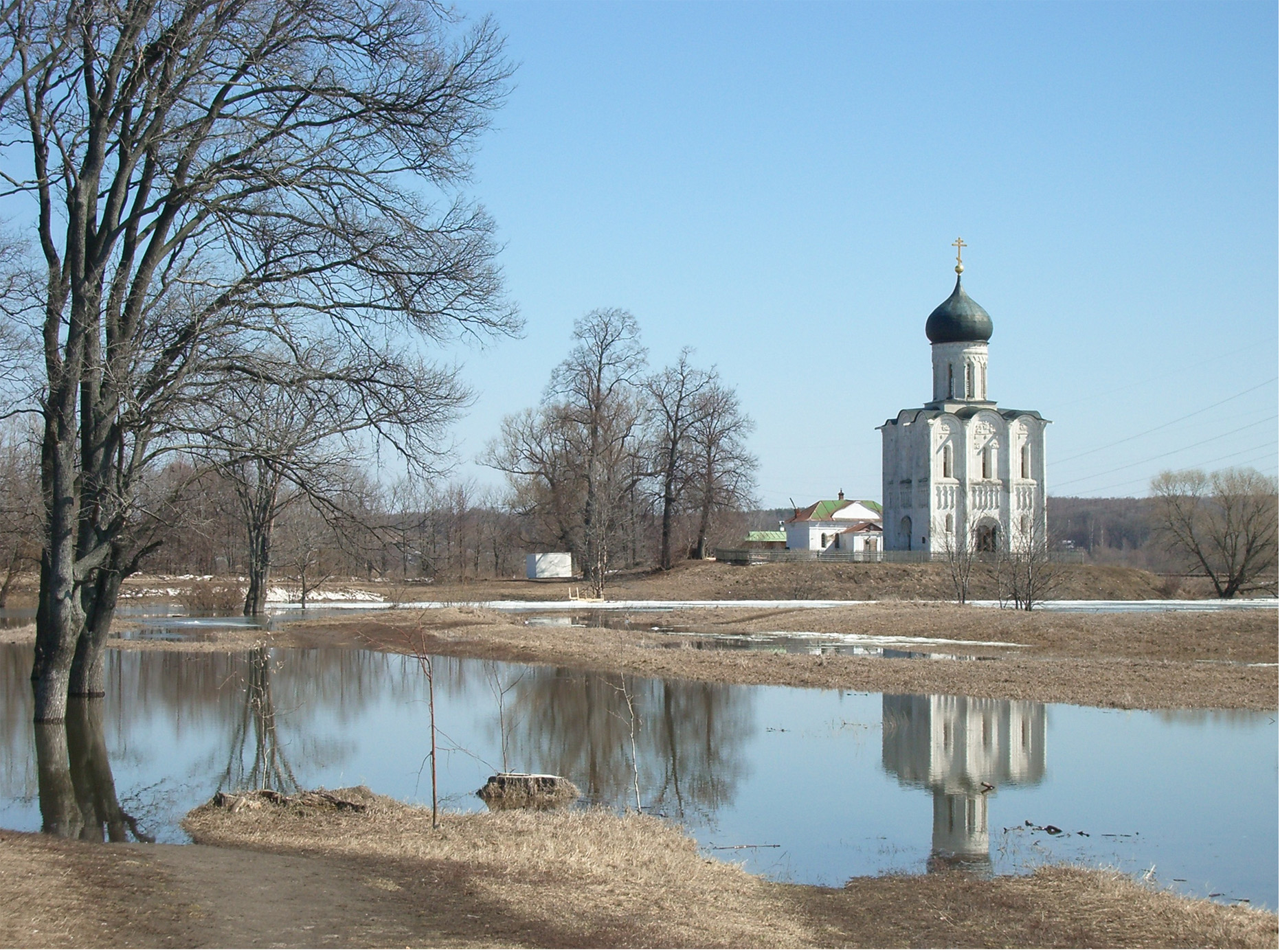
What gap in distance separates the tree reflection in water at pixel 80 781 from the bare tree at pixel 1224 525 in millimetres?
57065

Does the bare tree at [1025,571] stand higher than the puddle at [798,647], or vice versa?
the bare tree at [1025,571]

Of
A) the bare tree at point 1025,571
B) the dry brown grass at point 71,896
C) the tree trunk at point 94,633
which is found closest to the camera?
the dry brown grass at point 71,896

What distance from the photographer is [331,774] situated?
14.9 m

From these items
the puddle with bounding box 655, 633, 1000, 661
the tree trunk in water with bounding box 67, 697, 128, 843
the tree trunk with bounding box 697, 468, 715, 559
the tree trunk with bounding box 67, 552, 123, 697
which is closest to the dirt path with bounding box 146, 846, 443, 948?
the tree trunk in water with bounding box 67, 697, 128, 843

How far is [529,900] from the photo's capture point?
8031 millimetres

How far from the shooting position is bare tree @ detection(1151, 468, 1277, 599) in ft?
206

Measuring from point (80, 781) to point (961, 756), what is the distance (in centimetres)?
1117

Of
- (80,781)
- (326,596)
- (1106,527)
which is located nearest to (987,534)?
(326,596)

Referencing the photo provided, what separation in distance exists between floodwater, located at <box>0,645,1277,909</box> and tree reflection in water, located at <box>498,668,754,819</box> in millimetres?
62

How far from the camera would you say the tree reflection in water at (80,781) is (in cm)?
1148

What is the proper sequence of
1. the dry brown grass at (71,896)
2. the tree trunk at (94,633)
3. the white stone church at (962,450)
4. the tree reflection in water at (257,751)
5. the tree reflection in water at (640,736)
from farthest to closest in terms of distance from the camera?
the white stone church at (962,450) → the tree trunk at (94,633) → the tree reflection in water at (257,751) → the tree reflection in water at (640,736) → the dry brown grass at (71,896)

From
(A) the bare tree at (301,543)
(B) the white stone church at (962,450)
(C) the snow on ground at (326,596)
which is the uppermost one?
→ (B) the white stone church at (962,450)

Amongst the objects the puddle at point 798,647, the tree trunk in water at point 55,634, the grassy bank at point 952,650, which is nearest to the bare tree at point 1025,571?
the grassy bank at point 952,650

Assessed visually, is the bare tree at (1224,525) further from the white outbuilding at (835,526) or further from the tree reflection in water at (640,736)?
the tree reflection in water at (640,736)
